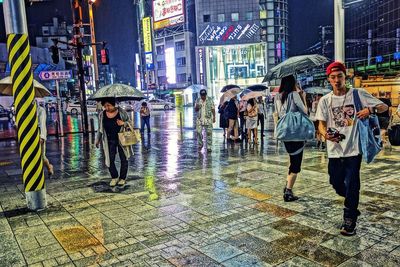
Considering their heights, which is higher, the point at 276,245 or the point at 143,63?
the point at 143,63

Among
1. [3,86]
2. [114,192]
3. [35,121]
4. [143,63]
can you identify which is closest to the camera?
[35,121]

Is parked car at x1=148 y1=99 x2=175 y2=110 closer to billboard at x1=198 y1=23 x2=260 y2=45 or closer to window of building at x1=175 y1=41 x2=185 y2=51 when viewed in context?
billboard at x1=198 y1=23 x2=260 y2=45

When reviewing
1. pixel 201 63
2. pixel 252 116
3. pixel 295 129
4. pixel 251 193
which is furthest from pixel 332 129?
pixel 201 63

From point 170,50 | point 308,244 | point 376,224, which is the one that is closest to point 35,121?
point 308,244

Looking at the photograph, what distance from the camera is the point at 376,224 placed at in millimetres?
4488

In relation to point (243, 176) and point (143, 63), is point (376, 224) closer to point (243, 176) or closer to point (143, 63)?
point (243, 176)

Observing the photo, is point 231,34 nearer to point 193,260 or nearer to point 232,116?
point 232,116

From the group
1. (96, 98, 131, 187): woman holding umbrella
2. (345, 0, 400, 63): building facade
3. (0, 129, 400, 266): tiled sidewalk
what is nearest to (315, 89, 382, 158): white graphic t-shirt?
(0, 129, 400, 266): tiled sidewalk

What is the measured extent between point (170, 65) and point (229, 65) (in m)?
14.4

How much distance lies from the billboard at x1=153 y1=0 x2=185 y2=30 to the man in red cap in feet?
227

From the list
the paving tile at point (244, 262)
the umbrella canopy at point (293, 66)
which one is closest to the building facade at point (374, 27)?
the umbrella canopy at point (293, 66)

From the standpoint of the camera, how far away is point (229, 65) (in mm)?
68688

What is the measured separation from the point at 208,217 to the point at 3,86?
→ 6.44m

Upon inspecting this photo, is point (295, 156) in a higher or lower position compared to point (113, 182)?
higher
